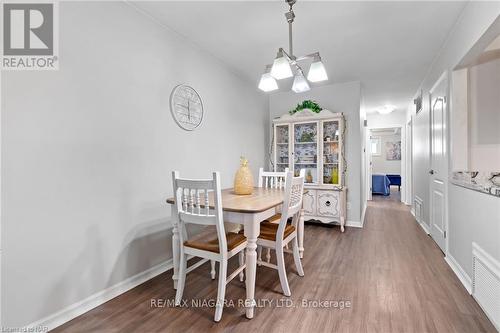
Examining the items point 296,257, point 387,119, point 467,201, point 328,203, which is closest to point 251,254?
point 296,257

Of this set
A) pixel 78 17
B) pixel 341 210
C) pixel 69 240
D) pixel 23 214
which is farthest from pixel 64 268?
pixel 341 210

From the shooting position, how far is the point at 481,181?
1.83 meters

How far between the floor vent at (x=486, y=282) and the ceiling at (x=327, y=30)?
6.79 ft

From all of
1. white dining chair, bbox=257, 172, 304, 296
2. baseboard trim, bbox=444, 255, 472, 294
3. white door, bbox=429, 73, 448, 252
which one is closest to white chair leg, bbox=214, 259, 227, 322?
white dining chair, bbox=257, 172, 304, 296

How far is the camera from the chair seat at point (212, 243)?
173cm

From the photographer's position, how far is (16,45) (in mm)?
1500

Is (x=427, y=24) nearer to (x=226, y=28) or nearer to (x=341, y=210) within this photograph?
(x=226, y=28)

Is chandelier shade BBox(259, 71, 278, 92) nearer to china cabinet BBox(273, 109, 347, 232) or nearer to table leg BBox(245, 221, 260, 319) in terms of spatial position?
table leg BBox(245, 221, 260, 319)

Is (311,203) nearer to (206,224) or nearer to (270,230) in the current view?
(270,230)

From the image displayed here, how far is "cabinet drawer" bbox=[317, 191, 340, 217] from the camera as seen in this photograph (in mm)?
3839

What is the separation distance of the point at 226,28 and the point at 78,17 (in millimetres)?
1276

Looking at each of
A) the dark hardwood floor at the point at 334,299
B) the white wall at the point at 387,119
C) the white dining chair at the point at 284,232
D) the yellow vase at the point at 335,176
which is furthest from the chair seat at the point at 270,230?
the white wall at the point at 387,119

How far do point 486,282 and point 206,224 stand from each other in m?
1.98

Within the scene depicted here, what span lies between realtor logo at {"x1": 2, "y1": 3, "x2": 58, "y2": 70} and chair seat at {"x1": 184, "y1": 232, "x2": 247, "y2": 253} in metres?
1.54
